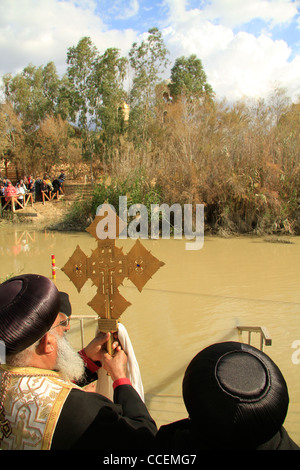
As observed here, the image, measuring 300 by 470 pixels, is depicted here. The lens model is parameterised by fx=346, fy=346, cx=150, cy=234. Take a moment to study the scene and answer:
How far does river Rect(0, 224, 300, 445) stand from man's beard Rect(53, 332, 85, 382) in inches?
19.4

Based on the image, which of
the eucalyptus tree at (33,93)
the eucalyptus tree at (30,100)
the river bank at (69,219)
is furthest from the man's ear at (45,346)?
the eucalyptus tree at (33,93)

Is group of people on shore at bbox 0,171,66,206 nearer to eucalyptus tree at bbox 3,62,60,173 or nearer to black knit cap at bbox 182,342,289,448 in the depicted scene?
eucalyptus tree at bbox 3,62,60,173

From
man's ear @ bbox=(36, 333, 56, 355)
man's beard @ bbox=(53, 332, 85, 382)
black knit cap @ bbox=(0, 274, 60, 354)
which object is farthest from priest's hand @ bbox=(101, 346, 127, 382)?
black knit cap @ bbox=(0, 274, 60, 354)

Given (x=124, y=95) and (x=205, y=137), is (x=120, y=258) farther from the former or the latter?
(x=124, y=95)

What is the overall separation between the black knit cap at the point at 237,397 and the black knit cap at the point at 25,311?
630 mm

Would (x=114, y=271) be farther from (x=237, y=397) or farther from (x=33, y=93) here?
(x=33, y=93)

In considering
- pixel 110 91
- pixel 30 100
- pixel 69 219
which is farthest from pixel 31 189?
pixel 30 100

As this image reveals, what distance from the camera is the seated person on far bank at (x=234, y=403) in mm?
1003

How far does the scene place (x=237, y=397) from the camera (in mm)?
1019

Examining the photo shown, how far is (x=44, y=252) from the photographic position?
1173 centimetres

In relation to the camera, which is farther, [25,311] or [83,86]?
[83,86]

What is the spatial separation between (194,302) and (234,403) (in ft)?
20.2

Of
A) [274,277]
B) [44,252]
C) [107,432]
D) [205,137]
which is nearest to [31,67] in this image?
[205,137]
